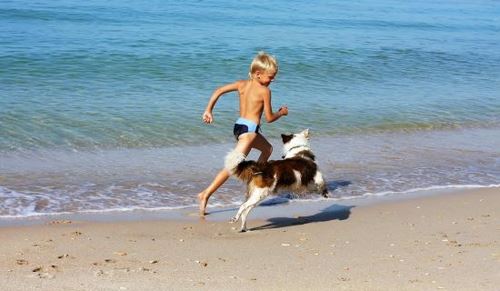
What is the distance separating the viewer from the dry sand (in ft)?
17.4

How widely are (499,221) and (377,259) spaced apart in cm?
200

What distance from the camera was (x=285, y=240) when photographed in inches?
265

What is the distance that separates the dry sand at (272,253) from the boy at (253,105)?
2.28 ft

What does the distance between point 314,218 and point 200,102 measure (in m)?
7.01

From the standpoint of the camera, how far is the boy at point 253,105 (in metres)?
7.49

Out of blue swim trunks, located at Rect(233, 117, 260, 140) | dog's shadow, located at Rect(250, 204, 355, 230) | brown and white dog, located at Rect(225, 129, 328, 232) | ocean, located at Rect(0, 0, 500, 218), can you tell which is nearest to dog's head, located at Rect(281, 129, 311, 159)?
brown and white dog, located at Rect(225, 129, 328, 232)

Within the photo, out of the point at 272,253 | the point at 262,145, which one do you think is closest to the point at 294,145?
the point at 262,145

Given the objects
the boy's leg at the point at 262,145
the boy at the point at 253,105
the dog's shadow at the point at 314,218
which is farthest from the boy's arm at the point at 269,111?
the dog's shadow at the point at 314,218

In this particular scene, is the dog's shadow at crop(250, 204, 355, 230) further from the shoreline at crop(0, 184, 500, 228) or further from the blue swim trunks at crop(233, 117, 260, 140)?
the blue swim trunks at crop(233, 117, 260, 140)

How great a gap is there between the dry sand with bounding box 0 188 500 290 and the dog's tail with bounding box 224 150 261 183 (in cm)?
52

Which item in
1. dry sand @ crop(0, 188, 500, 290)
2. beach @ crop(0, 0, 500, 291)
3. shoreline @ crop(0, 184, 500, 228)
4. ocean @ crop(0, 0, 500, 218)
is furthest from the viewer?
ocean @ crop(0, 0, 500, 218)

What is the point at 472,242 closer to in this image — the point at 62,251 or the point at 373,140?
the point at 62,251

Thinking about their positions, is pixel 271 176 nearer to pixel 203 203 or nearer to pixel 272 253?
pixel 203 203

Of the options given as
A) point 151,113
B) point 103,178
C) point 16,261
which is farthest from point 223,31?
point 16,261
